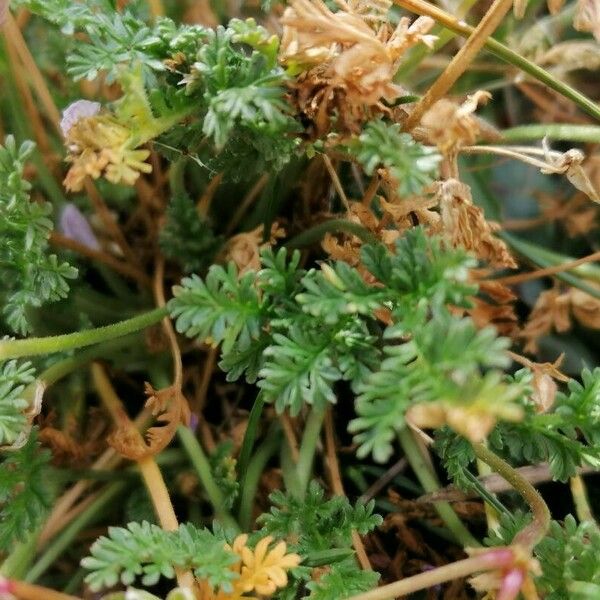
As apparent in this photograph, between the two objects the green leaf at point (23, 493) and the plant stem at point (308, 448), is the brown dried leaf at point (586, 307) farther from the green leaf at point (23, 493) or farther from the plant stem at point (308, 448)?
the green leaf at point (23, 493)

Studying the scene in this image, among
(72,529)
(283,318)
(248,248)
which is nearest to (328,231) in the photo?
(248,248)

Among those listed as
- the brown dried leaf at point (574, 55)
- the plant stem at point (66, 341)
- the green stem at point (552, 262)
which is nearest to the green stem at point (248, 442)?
the plant stem at point (66, 341)

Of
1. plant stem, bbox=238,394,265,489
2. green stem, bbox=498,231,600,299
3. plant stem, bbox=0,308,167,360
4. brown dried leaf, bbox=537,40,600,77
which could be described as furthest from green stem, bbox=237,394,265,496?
brown dried leaf, bbox=537,40,600,77

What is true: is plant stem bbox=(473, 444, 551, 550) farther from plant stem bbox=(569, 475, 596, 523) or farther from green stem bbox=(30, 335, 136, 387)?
green stem bbox=(30, 335, 136, 387)

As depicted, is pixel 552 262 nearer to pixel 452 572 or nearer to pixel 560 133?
pixel 560 133

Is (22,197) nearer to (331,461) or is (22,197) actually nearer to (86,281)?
(86,281)

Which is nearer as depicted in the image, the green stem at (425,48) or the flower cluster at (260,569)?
the flower cluster at (260,569)
